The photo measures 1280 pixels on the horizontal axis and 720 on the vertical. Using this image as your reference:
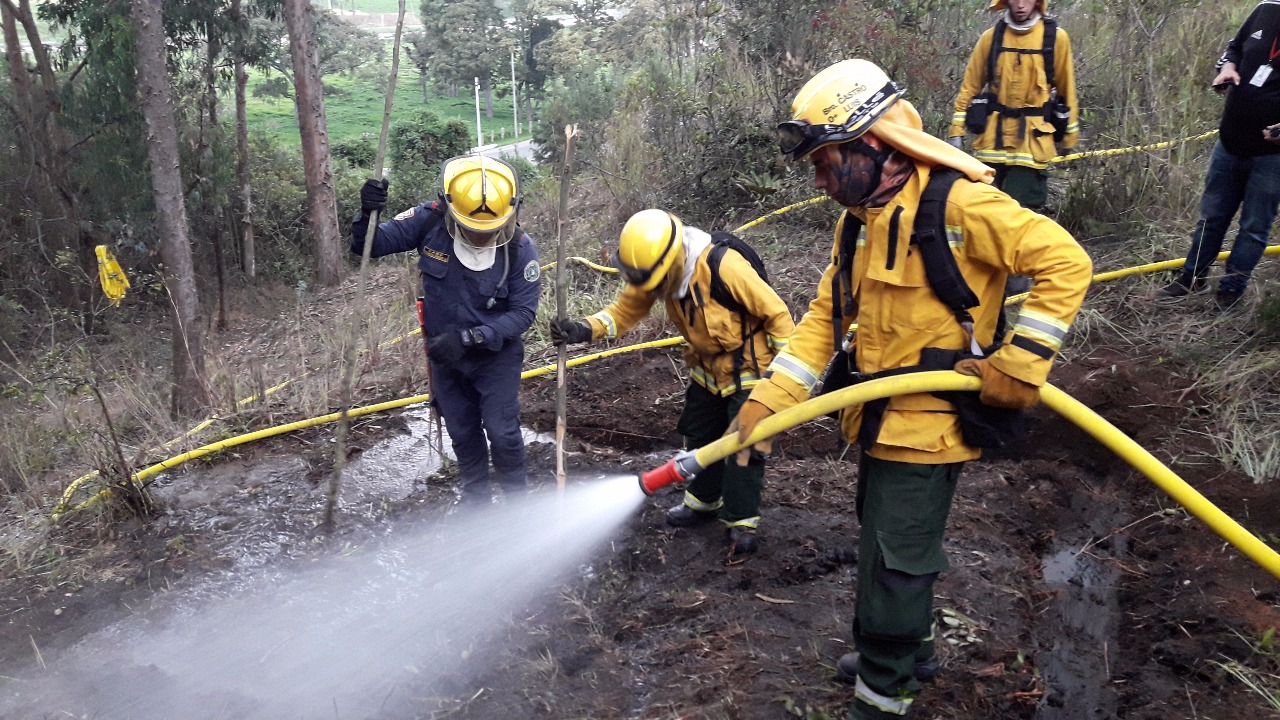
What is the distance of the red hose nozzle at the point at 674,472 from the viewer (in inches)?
119

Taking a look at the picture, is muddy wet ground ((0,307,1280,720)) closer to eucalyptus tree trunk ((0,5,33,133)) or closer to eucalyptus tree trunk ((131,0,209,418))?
eucalyptus tree trunk ((131,0,209,418))

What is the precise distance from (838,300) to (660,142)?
7.99 meters

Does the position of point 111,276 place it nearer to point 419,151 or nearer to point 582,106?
point 582,106

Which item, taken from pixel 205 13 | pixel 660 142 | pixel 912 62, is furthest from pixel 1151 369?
pixel 205 13

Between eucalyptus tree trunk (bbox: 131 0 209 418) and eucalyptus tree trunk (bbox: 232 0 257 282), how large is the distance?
8.54 meters

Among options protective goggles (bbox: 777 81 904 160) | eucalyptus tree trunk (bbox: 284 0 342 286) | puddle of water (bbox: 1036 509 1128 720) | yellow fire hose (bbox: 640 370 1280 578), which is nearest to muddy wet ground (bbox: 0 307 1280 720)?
puddle of water (bbox: 1036 509 1128 720)

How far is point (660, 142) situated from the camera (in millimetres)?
10484

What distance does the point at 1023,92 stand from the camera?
18.6 feet

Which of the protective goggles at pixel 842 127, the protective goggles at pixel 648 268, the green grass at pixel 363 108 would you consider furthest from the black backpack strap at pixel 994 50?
the green grass at pixel 363 108

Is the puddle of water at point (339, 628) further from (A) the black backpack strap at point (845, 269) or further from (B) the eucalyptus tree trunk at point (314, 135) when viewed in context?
(B) the eucalyptus tree trunk at point (314, 135)

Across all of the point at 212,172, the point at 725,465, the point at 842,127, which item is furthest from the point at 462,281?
the point at 212,172

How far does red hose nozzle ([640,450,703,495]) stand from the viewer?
119 inches

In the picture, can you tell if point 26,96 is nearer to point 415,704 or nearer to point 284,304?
point 284,304

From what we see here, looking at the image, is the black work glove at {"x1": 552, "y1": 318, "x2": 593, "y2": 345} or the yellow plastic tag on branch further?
the yellow plastic tag on branch
